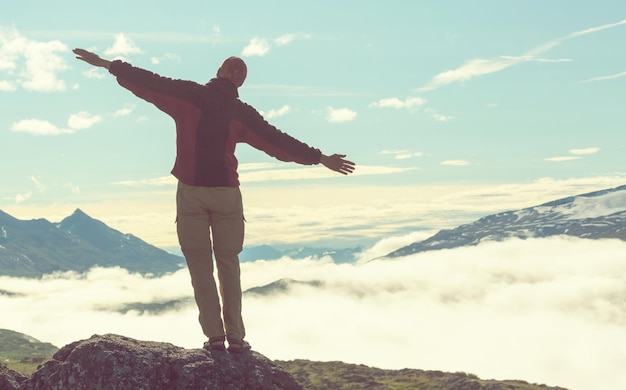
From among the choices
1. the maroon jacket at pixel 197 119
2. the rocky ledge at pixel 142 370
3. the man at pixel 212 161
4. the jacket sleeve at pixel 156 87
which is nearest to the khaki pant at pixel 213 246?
the man at pixel 212 161

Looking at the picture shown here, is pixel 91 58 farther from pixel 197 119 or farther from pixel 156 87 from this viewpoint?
pixel 197 119

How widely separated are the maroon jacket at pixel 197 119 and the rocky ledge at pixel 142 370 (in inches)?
112

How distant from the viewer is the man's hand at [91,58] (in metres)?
11.0

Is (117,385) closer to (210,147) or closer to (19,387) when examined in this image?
(19,387)

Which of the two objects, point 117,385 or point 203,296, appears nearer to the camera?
point 117,385

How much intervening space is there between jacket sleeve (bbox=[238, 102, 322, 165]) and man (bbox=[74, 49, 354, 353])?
0.06ft

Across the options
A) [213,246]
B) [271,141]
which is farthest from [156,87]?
[213,246]

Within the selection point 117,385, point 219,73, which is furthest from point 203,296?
point 219,73

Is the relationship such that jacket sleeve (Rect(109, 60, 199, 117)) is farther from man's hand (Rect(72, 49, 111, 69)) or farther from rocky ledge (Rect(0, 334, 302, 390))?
rocky ledge (Rect(0, 334, 302, 390))

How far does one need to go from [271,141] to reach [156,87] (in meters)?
2.20

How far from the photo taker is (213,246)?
11352 millimetres

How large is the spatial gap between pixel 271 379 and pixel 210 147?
4.02m

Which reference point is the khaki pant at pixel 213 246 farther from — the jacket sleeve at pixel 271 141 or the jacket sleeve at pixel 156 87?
the jacket sleeve at pixel 156 87

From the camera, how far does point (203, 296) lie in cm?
1138
